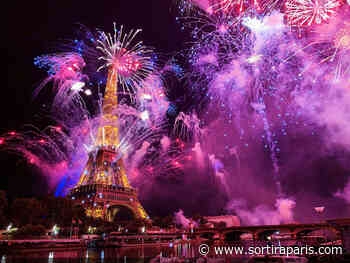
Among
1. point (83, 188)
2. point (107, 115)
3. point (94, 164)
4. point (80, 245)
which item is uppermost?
point (107, 115)

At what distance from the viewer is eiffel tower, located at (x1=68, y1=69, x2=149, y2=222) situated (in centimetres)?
9119

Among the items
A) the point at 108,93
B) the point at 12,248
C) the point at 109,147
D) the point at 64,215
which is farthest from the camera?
the point at 109,147

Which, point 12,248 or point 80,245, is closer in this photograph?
point 12,248

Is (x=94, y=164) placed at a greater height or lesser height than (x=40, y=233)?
greater

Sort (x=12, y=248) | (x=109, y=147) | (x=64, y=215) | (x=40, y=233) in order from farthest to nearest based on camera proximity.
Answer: (x=109, y=147) → (x=64, y=215) → (x=40, y=233) → (x=12, y=248)

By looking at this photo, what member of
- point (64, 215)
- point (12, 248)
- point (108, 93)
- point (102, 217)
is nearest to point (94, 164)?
point (102, 217)

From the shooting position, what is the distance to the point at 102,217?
306 feet

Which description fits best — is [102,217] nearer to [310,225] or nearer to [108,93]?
[108,93]

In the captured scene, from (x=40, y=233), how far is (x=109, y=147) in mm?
42329

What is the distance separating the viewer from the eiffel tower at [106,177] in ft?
299

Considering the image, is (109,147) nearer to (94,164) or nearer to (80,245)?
(94,164)

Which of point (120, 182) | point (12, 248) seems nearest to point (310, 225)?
point (120, 182)

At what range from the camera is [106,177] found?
324ft

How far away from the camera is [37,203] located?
215ft
